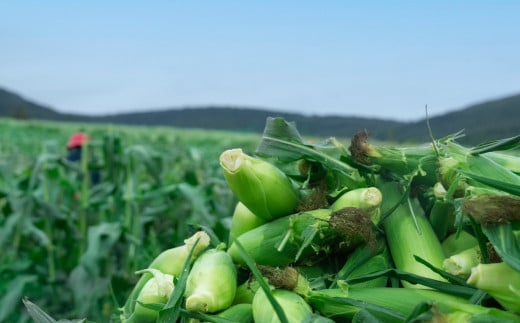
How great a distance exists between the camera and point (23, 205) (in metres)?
5.80

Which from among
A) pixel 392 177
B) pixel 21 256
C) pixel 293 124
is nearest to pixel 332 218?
pixel 392 177

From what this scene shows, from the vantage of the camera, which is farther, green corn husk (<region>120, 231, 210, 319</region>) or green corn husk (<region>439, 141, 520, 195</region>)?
green corn husk (<region>120, 231, 210, 319</region>)

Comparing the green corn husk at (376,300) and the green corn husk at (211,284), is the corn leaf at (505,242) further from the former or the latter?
the green corn husk at (211,284)

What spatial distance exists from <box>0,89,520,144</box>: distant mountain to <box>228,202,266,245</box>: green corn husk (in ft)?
103

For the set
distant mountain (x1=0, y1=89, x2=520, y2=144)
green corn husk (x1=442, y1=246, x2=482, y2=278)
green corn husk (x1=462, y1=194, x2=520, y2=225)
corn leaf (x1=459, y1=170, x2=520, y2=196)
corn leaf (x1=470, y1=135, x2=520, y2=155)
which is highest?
corn leaf (x1=470, y1=135, x2=520, y2=155)

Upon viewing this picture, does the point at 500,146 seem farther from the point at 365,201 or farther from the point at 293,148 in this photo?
the point at 293,148

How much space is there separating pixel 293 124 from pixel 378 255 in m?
0.58

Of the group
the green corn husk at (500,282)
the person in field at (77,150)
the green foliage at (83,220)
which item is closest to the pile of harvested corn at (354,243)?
the green corn husk at (500,282)

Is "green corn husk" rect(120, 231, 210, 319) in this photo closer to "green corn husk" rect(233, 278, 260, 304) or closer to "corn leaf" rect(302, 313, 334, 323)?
"green corn husk" rect(233, 278, 260, 304)

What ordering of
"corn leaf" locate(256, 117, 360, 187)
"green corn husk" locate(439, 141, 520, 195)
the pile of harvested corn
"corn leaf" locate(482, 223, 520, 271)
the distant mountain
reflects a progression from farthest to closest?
the distant mountain, "corn leaf" locate(256, 117, 360, 187), "green corn husk" locate(439, 141, 520, 195), the pile of harvested corn, "corn leaf" locate(482, 223, 520, 271)

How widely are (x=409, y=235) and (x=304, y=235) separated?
0.30m

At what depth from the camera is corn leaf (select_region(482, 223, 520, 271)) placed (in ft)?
5.12

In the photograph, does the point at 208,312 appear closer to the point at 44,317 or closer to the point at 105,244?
the point at 44,317

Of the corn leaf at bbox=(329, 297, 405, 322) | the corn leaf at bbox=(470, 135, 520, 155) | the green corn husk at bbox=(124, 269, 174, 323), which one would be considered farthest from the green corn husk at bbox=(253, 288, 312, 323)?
the corn leaf at bbox=(470, 135, 520, 155)
